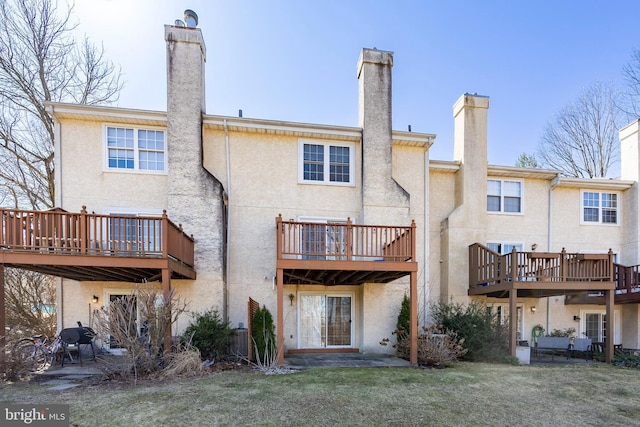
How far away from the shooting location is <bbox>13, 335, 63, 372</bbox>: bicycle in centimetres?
790

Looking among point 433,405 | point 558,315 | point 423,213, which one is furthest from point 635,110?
point 433,405

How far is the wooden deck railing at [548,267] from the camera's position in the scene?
37.3 ft

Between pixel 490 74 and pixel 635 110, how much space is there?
10.7m

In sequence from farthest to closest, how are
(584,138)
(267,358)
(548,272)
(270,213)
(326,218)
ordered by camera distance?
(584,138)
(326,218)
(270,213)
(548,272)
(267,358)

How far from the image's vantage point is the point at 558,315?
14.0m

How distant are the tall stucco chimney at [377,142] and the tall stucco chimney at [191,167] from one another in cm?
518

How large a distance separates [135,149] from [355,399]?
10135 millimetres

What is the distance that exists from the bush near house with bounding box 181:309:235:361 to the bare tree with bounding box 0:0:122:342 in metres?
8.55

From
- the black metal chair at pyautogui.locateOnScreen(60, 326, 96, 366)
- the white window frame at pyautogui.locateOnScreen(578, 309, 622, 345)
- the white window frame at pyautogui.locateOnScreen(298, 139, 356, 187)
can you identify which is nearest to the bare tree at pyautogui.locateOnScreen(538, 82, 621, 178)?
the white window frame at pyautogui.locateOnScreen(578, 309, 622, 345)

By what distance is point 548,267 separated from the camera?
11711mm

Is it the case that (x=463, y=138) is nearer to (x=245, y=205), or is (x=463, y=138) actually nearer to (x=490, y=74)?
(x=490, y=74)

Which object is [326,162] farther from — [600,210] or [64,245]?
[600,210]

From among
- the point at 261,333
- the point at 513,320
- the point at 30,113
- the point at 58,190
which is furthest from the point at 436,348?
the point at 30,113

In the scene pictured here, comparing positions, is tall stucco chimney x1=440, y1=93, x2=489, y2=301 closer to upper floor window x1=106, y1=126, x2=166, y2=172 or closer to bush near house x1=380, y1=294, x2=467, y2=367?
bush near house x1=380, y1=294, x2=467, y2=367
